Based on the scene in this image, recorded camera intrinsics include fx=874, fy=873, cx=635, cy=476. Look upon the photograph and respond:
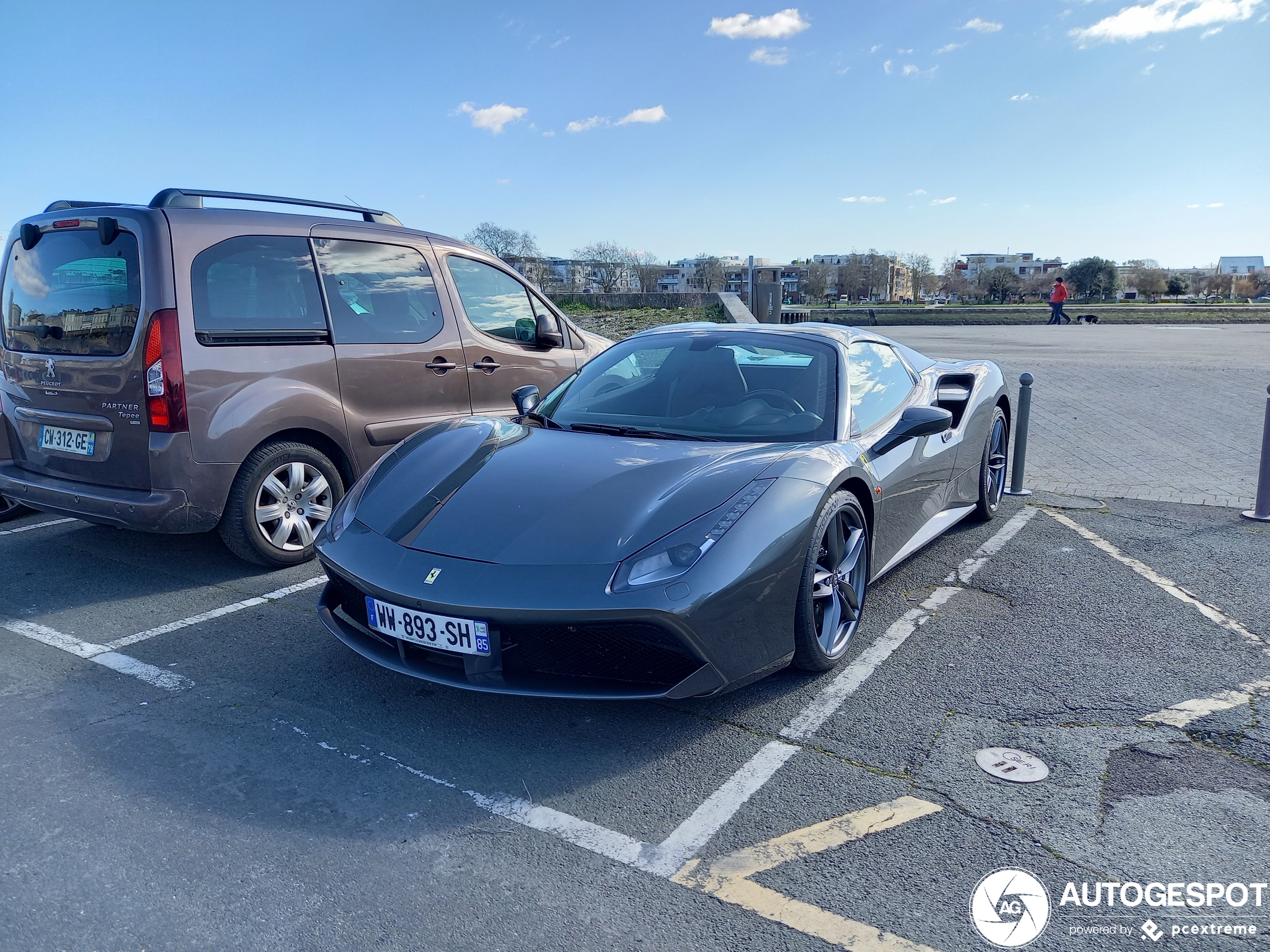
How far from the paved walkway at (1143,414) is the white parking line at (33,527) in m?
7.01

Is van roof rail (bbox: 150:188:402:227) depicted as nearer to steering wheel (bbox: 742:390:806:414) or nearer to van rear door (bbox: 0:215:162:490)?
van rear door (bbox: 0:215:162:490)

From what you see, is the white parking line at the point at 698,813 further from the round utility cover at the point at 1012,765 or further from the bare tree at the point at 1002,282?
the bare tree at the point at 1002,282

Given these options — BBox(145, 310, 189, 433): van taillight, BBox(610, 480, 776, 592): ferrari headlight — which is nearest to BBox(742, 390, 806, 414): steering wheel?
BBox(610, 480, 776, 592): ferrari headlight

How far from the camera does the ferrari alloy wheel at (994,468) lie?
553 centimetres

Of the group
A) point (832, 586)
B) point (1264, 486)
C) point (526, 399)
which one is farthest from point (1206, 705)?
point (1264, 486)

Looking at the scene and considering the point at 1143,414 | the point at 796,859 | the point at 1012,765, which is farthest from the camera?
the point at 1143,414

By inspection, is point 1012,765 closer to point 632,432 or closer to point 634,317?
point 632,432

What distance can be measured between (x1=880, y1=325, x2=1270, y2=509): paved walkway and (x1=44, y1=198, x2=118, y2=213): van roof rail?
6565 millimetres

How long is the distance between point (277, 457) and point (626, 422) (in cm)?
203

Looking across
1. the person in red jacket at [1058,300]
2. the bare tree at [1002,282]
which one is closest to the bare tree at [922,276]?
the bare tree at [1002,282]

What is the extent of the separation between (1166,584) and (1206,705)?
1.51m

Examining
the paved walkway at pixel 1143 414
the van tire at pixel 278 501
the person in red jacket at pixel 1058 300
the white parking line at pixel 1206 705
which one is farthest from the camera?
the person in red jacket at pixel 1058 300

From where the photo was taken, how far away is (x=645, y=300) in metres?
21.5

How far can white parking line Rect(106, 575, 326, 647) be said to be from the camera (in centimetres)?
377
